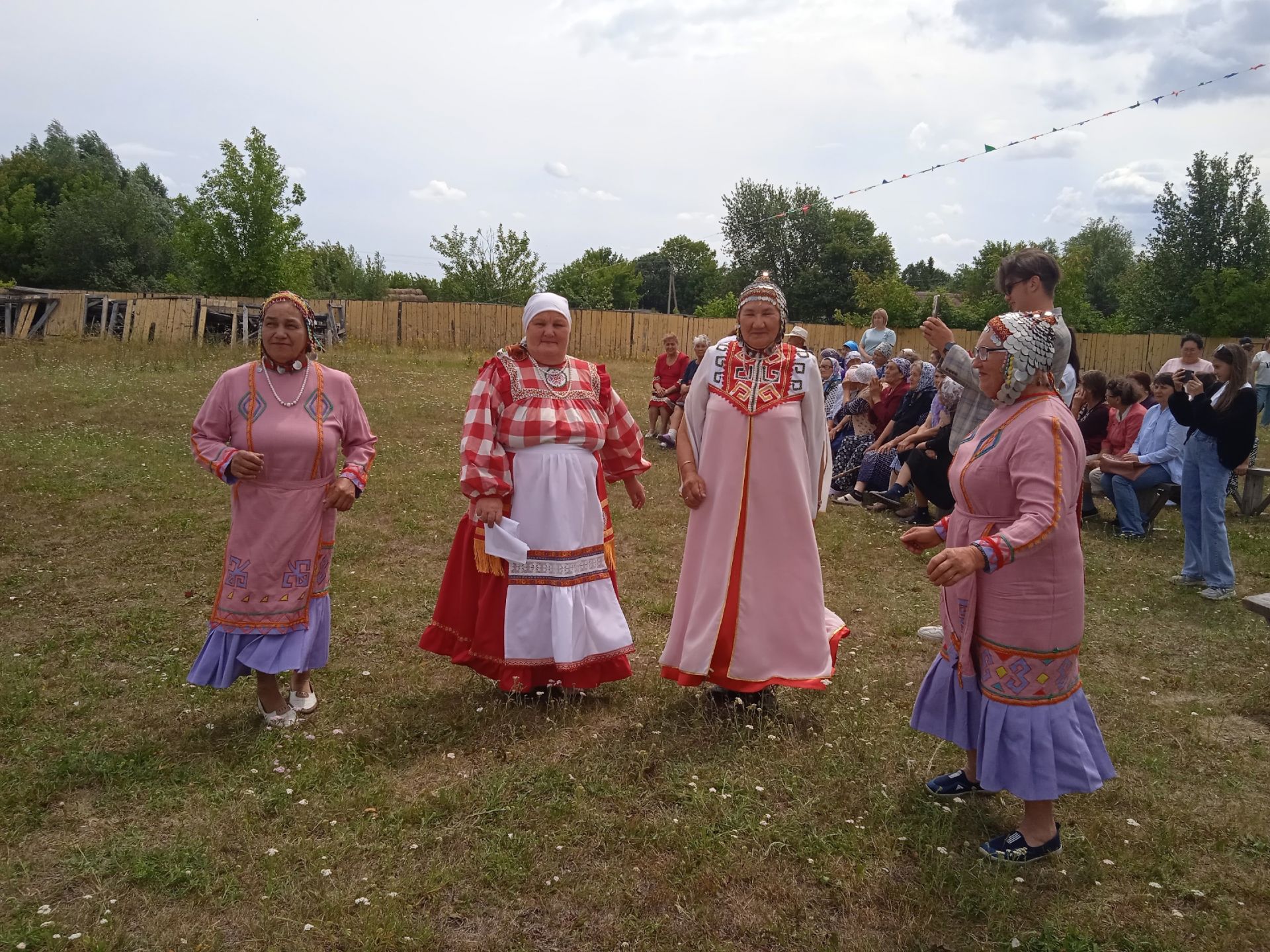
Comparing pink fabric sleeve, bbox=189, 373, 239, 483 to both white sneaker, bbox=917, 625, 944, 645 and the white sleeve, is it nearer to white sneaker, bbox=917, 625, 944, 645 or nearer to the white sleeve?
the white sleeve

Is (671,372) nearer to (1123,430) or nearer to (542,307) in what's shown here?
(1123,430)

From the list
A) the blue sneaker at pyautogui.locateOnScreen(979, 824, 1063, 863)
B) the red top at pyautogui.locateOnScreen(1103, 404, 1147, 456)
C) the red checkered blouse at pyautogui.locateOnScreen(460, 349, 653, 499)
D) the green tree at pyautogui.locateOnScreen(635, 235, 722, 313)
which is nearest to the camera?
the blue sneaker at pyautogui.locateOnScreen(979, 824, 1063, 863)

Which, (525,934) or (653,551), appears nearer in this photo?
(525,934)

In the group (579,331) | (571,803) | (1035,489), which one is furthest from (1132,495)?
(579,331)

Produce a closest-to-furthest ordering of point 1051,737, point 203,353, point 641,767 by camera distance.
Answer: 1. point 1051,737
2. point 641,767
3. point 203,353

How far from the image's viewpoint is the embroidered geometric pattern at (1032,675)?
308cm

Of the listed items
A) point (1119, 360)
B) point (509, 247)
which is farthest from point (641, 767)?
point (509, 247)

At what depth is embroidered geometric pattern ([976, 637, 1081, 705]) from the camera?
10.1 feet

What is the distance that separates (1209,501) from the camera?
6.73 metres

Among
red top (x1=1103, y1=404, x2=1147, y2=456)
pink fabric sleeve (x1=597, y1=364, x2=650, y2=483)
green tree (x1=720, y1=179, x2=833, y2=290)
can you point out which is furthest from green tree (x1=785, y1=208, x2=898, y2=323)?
pink fabric sleeve (x1=597, y1=364, x2=650, y2=483)

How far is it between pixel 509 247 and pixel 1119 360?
2567 cm

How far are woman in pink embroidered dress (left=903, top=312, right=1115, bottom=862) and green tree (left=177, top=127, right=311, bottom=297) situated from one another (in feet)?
107

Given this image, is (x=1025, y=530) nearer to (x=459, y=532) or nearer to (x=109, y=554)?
(x=459, y=532)

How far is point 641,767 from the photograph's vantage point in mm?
3826
